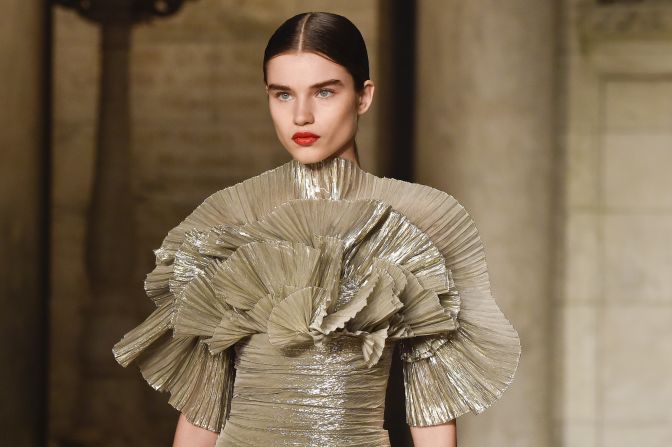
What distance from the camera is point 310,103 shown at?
6.95ft

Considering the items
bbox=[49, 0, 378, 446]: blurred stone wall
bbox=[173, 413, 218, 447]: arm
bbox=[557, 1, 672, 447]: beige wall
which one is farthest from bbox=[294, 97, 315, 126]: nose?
bbox=[49, 0, 378, 446]: blurred stone wall

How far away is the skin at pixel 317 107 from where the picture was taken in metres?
2.10

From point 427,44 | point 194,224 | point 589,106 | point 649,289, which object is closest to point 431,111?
point 427,44

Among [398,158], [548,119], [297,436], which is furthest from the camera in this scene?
[398,158]

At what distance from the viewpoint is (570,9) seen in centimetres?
461

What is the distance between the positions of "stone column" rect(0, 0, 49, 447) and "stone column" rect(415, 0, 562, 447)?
1.31m

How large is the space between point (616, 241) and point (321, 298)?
2.78 m

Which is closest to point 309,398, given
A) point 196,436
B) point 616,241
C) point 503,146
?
point 196,436

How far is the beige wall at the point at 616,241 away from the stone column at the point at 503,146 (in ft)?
0.79

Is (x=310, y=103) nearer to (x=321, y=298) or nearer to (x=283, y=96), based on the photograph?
(x=283, y=96)

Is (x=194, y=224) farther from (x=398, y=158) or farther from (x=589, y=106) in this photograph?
(x=398, y=158)

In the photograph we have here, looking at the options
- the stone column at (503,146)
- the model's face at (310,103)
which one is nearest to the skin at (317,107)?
the model's face at (310,103)

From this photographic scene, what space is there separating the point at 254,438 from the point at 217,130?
10.8ft

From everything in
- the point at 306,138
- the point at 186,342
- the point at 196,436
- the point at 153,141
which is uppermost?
the point at 153,141
